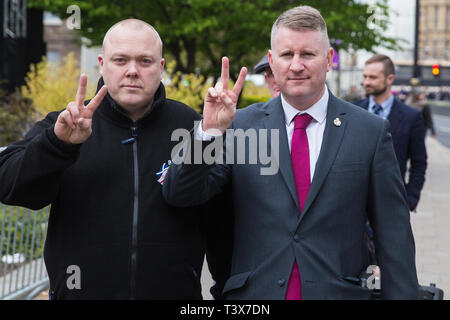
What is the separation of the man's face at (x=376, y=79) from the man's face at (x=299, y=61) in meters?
3.53

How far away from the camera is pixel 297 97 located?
2.83m

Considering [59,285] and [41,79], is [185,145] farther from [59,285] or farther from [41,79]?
[41,79]

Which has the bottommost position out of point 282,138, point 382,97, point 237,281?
point 237,281

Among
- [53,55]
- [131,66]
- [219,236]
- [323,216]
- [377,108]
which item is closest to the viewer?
[323,216]

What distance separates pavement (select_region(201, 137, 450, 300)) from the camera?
23.4 feet

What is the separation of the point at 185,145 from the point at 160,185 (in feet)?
0.84

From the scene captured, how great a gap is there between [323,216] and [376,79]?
12.5 feet

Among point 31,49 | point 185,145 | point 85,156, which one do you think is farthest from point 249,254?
point 31,49

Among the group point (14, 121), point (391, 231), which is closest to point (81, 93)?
point (391, 231)

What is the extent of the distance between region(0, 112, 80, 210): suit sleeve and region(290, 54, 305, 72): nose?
34.8 inches

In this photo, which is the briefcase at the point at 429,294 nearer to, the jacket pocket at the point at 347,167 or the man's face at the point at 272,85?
the jacket pocket at the point at 347,167

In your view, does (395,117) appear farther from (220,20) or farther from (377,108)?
(220,20)

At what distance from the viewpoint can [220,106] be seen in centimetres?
263
